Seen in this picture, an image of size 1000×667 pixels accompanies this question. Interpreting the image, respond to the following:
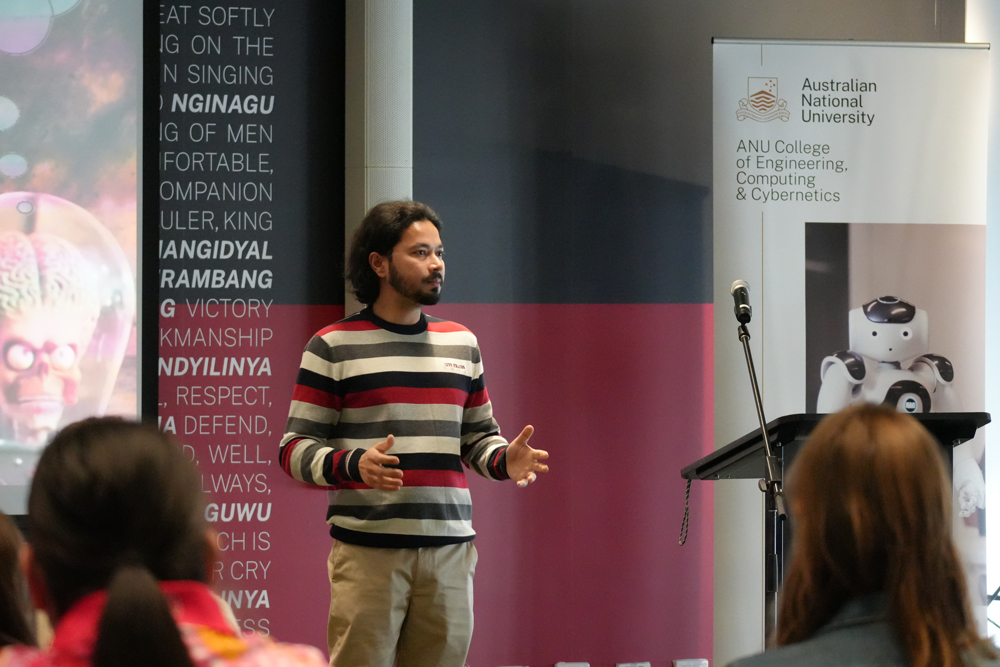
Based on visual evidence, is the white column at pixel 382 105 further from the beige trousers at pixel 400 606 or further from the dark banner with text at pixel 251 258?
the beige trousers at pixel 400 606

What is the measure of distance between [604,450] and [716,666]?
3.06 feet

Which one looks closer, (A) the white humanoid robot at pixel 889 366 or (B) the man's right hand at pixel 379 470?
(B) the man's right hand at pixel 379 470

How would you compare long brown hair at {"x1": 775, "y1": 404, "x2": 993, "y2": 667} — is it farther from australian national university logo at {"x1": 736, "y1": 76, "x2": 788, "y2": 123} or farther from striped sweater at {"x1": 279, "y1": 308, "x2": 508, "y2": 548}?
australian national university logo at {"x1": 736, "y1": 76, "x2": 788, "y2": 123}

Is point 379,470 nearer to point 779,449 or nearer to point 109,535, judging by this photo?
point 779,449

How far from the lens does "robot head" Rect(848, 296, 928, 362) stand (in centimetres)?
390

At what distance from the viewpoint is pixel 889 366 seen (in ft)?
12.7

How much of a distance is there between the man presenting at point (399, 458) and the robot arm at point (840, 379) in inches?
63.5

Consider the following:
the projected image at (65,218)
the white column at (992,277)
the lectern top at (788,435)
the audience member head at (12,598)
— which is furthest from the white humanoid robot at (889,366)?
the audience member head at (12,598)

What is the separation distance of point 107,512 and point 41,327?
3.08 metres

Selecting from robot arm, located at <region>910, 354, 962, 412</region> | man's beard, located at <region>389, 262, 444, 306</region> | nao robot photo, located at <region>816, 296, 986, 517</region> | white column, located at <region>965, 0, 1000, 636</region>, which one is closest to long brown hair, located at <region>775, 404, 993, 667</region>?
man's beard, located at <region>389, 262, 444, 306</region>

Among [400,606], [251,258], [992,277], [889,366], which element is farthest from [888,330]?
[251,258]

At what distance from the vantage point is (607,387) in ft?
13.9

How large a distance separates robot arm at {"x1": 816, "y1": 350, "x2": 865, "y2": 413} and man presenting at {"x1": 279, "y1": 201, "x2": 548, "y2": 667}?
1.61m

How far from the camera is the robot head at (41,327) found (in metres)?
3.76
